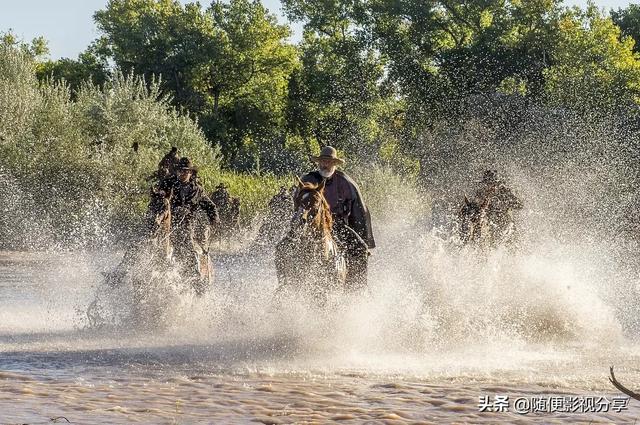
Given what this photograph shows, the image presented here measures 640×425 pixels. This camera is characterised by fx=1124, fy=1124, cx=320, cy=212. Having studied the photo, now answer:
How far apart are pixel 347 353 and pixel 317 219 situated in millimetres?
1542

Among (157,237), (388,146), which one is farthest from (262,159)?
(157,237)

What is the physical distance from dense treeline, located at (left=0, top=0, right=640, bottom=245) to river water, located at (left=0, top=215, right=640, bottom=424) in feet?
84.0

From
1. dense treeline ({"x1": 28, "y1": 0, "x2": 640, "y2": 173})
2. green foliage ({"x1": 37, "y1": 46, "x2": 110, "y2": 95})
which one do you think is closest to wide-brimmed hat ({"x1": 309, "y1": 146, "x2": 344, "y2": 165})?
dense treeline ({"x1": 28, "y1": 0, "x2": 640, "y2": 173})

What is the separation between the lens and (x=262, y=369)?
10.8 m

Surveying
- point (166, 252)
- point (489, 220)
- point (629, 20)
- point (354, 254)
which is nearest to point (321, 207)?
point (354, 254)

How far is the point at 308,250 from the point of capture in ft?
41.0

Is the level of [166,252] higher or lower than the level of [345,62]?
lower

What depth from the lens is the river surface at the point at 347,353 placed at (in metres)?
8.56

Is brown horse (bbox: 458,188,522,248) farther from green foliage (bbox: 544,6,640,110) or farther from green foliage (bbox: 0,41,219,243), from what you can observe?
green foliage (bbox: 544,6,640,110)

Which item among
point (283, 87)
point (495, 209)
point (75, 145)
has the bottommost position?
point (495, 209)

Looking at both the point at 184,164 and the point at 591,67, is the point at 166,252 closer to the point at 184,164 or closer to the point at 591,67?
the point at 184,164

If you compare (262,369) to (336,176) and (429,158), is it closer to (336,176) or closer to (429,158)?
(336,176)

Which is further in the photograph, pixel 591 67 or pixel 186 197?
pixel 591 67

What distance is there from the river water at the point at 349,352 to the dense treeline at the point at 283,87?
2560 centimetres
